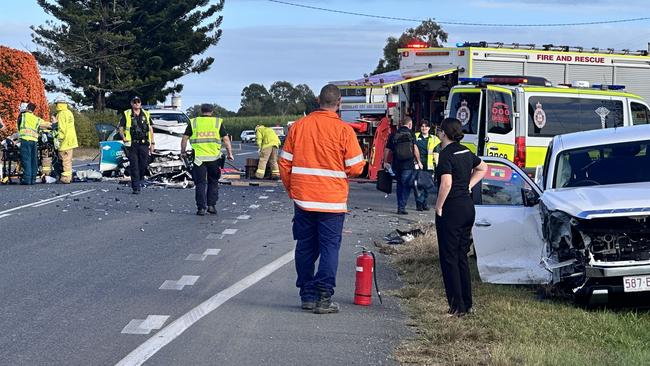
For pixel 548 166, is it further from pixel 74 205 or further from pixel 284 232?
pixel 74 205

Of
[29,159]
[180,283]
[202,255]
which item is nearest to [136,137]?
[29,159]

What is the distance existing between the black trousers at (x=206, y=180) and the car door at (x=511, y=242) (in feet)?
23.2

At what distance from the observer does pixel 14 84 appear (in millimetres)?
34344

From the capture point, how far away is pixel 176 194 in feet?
70.1

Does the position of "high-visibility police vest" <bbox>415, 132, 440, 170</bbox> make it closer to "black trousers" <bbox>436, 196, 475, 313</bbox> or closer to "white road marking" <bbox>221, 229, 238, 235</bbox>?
"white road marking" <bbox>221, 229, 238, 235</bbox>

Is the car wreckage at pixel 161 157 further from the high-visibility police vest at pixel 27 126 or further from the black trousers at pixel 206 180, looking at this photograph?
the black trousers at pixel 206 180

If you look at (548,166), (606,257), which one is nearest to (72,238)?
(548,166)

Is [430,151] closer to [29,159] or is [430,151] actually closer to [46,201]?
[46,201]

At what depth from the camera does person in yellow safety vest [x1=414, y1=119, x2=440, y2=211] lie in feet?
65.3

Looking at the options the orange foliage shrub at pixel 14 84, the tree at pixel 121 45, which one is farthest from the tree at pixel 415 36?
the orange foliage shrub at pixel 14 84

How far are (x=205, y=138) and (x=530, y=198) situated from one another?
24.6 feet

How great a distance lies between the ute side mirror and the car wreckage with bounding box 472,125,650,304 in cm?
1

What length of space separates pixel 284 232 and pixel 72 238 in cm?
306

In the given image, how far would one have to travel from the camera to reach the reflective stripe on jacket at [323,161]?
368 inches
